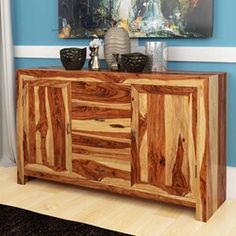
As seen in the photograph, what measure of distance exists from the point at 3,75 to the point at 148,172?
1.48m

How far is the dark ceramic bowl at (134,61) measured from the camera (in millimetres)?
2572

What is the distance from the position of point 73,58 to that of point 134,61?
0.44 m

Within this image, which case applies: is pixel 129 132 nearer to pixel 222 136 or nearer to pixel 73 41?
pixel 222 136

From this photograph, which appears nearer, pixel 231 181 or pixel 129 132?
pixel 129 132

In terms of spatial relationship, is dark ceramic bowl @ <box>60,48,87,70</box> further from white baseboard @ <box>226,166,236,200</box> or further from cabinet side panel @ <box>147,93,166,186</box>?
white baseboard @ <box>226,166,236,200</box>

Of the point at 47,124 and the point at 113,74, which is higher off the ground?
the point at 113,74

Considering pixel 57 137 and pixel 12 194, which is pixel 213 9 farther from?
pixel 12 194

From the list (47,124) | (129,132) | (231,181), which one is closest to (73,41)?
(47,124)

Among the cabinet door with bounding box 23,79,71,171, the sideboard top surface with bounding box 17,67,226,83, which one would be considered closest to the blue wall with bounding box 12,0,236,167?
the sideboard top surface with bounding box 17,67,226,83

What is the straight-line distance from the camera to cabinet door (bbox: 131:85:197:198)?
245cm

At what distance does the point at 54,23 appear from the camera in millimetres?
3279

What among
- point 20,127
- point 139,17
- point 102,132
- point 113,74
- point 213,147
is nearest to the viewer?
point 213,147

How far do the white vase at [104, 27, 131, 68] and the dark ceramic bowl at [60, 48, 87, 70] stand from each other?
172 millimetres

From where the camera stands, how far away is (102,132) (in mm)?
2719
